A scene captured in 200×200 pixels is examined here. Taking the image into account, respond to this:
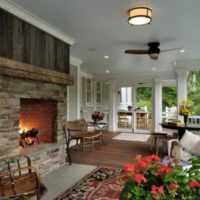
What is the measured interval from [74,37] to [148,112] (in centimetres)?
561

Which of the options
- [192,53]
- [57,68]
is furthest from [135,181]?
[192,53]

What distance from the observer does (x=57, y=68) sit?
12.9ft

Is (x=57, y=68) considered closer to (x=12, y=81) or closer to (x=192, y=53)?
(x=12, y=81)

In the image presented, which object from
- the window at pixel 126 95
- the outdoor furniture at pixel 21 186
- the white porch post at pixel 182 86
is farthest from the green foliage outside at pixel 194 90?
the outdoor furniture at pixel 21 186

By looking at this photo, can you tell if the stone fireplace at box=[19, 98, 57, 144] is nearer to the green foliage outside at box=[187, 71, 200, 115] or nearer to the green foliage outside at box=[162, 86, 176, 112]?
the green foliage outside at box=[187, 71, 200, 115]

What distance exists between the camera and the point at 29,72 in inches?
122

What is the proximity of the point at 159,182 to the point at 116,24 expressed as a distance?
107 inches

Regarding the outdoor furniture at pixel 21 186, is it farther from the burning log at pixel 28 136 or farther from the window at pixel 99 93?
the window at pixel 99 93

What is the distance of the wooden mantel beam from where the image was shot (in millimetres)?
2697

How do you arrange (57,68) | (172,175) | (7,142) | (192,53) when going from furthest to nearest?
1. (192,53)
2. (57,68)
3. (7,142)
4. (172,175)

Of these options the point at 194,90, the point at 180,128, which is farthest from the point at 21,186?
the point at 194,90

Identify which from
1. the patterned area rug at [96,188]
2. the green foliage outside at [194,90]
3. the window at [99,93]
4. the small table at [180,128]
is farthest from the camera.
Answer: the window at [99,93]

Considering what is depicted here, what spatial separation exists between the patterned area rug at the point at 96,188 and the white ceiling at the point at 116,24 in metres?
2.35

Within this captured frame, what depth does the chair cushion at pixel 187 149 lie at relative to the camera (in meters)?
3.20
